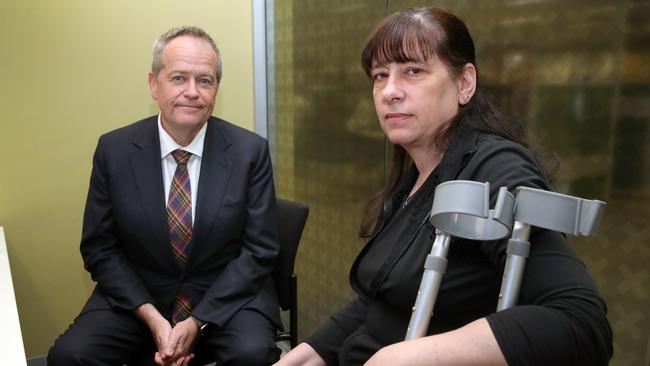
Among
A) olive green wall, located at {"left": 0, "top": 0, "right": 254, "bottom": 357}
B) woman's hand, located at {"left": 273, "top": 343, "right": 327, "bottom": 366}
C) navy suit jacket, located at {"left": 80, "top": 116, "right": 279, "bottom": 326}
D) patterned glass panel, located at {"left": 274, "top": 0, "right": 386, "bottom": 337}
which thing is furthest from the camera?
olive green wall, located at {"left": 0, "top": 0, "right": 254, "bottom": 357}

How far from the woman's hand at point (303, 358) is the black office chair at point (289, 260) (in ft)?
2.01

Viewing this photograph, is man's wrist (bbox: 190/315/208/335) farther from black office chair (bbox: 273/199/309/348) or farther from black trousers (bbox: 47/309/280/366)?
black office chair (bbox: 273/199/309/348)

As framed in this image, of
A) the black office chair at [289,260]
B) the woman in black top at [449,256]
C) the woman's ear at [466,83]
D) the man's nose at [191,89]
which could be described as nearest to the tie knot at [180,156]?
the man's nose at [191,89]

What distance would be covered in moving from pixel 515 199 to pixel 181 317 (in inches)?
54.9

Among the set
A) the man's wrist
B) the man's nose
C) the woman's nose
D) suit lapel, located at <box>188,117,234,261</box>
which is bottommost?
the man's wrist

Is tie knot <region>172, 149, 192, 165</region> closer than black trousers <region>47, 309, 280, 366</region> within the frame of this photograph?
No

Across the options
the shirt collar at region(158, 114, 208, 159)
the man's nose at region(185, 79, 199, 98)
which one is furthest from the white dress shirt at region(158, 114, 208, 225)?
the man's nose at region(185, 79, 199, 98)

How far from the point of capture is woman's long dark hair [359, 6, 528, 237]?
42.6 inches

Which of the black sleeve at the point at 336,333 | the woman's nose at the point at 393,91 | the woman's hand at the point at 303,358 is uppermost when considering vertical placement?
the woman's nose at the point at 393,91

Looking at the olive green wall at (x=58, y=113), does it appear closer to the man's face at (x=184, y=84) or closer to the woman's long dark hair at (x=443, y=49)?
the man's face at (x=184, y=84)

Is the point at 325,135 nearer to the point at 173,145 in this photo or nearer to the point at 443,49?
the point at 173,145

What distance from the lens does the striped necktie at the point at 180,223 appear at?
1880 mm

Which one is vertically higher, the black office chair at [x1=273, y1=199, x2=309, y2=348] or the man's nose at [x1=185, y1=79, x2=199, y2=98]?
the man's nose at [x1=185, y1=79, x2=199, y2=98]

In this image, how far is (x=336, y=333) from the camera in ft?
4.26
